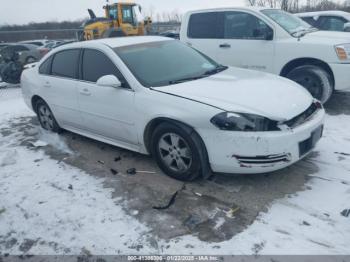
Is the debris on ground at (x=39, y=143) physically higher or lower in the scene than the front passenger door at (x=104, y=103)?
lower

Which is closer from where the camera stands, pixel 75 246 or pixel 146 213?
pixel 75 246

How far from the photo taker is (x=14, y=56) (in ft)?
38.1

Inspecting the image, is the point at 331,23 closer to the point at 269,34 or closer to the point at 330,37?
the point at 330,37

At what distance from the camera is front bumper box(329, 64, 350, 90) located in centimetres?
532

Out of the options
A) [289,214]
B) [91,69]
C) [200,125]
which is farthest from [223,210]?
[91,69]

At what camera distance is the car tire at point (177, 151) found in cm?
329

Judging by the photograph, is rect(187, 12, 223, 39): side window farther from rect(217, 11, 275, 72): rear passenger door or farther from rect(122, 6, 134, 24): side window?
rect(122, 6, 134, 24): side window

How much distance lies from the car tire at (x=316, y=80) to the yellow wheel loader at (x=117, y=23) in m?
12.4

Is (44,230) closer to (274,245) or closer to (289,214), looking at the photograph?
(274,245)

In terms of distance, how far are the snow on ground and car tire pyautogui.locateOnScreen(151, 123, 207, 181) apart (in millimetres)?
667

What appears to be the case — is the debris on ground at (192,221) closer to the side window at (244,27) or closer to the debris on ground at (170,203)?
the debris on ground at (170,203)

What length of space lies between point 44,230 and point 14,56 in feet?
34.2

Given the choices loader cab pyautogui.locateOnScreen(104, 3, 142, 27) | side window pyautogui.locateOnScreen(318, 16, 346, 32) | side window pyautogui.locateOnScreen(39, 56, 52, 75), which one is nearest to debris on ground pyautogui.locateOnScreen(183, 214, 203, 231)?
side window pyautogui.locateOnScreen(39, 56, 52, 75)

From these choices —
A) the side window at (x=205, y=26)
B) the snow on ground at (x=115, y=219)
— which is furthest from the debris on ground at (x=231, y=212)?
the side window at (x=205, y=26)
